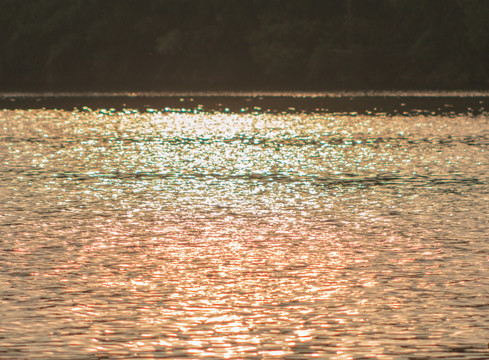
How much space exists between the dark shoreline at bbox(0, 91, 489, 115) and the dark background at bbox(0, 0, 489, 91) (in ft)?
13.3

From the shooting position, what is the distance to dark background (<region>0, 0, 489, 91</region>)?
96.6 m

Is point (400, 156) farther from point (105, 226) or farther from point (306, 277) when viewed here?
point (306, 277)

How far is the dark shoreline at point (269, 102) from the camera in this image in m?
73.8

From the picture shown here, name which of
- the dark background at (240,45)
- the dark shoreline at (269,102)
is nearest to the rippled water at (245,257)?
the dark shoreline at (269,102)

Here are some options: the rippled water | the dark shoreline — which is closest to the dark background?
the dark shoreline

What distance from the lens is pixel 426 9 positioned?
9650 cm

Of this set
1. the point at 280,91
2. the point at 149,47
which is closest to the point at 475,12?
the point at 280,91

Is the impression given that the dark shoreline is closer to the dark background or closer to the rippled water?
the dark background

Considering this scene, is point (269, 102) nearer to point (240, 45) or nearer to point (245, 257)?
point (240, 45)

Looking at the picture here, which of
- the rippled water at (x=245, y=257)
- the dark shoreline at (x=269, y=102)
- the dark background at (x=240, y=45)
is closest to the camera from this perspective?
the rippled water at (x=245, y=257)

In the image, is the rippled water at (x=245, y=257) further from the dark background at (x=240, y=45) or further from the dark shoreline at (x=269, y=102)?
the dark background at (x=240, y=45)

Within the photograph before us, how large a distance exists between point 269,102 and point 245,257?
229ft

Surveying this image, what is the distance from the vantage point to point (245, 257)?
16.2 meters

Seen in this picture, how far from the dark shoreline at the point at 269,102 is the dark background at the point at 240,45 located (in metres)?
4.06
